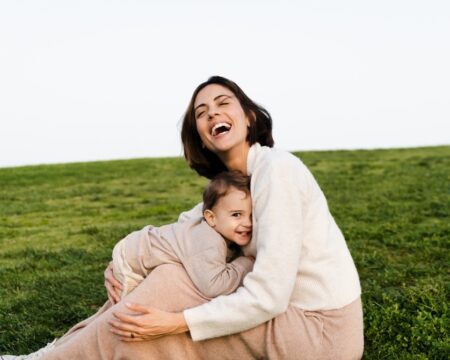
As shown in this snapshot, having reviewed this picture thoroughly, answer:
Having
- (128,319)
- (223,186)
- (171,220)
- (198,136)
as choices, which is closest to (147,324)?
(128,319)

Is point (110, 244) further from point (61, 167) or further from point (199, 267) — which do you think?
point (61, 167)

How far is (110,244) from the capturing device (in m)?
7.83

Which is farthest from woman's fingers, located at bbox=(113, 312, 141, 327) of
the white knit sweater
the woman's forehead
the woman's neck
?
the woman's forehead

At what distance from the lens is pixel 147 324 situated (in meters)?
2.77

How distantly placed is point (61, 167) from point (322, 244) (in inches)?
569

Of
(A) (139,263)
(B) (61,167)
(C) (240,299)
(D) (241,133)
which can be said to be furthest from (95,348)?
(B) (61,167)

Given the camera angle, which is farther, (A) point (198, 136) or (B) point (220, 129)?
(A) point (198, 136)

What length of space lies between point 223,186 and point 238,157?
368 mm

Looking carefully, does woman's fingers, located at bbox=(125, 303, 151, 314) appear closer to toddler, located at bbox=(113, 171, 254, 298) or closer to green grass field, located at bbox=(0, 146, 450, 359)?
toddler, located at bbox=(113, 171, 254, 298)

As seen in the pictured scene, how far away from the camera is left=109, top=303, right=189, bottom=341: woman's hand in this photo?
9.11ft

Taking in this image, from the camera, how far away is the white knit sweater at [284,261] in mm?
2750

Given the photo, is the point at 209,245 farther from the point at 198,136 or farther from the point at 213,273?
the point at 198,136

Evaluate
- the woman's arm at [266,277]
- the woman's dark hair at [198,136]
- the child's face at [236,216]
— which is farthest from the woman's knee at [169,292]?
the woman's dark hair at [198,136]

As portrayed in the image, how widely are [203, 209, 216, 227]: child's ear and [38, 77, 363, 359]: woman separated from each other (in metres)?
0.24
